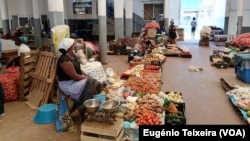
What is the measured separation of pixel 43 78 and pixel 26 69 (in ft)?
2.00

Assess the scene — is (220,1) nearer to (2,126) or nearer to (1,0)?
(1,0)

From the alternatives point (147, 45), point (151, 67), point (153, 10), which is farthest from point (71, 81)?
point (153, 10)

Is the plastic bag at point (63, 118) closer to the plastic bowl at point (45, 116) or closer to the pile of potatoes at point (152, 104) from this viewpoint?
the plastic bowl at point (45, 116)

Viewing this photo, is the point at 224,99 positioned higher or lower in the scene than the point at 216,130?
lower

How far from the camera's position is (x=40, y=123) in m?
3.91

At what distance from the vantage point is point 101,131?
120 inches

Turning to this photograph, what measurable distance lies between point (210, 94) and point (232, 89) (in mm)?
498

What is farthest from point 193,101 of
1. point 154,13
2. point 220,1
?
point 220,1

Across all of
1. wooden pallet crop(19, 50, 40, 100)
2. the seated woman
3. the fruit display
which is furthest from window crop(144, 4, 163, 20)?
the seated woman

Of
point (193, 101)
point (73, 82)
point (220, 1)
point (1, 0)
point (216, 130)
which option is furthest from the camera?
point (220, 1)

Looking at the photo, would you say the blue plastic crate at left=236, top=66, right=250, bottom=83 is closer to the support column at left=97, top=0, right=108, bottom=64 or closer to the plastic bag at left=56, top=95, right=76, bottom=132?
the plastic bag at left=56, top=95, right=76, bottom=132

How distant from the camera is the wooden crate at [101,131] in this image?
3.02 metres

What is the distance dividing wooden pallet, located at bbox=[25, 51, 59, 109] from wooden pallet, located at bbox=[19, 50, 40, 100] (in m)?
0.12

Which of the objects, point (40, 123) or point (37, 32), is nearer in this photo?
point (40, 123)
